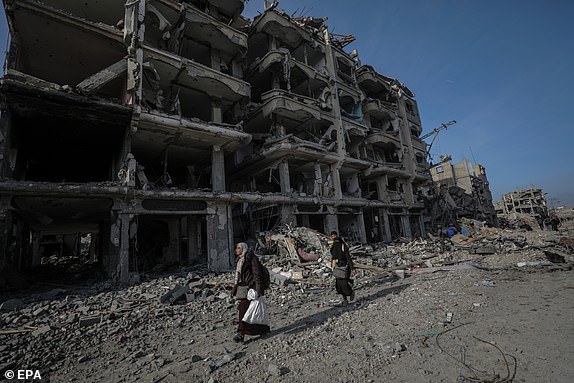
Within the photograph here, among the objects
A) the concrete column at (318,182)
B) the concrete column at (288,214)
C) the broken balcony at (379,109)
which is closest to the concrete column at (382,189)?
the broken balcony at (379,109)

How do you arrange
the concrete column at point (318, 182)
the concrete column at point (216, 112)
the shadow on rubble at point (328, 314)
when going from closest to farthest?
the shadow on rubble at point (328, 314), the concrete column at point (216, 112), the concrete column at point (318, 182)

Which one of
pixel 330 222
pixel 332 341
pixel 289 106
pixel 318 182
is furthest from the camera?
pixel 318 182

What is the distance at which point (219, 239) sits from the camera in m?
12.4

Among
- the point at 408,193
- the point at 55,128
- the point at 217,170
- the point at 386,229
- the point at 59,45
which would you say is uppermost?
the point at 59,45

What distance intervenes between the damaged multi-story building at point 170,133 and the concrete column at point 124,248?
53 millimetres

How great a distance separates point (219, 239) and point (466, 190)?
39459 millimetres

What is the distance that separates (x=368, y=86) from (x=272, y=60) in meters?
13.4

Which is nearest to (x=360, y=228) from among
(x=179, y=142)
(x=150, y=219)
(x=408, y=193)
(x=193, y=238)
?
(x=408, y=193)

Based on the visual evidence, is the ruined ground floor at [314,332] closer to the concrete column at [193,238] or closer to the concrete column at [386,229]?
the concrete column at [193,238]

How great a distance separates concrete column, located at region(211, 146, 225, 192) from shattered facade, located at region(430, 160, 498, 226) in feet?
76.2

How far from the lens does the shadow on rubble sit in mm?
4958

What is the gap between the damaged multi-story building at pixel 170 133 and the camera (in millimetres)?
10031

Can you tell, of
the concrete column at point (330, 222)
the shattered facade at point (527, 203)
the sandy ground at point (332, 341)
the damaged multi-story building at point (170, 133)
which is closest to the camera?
the sandy ground at point (332, 341)

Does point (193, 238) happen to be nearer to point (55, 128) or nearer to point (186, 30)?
point (55, 128)
